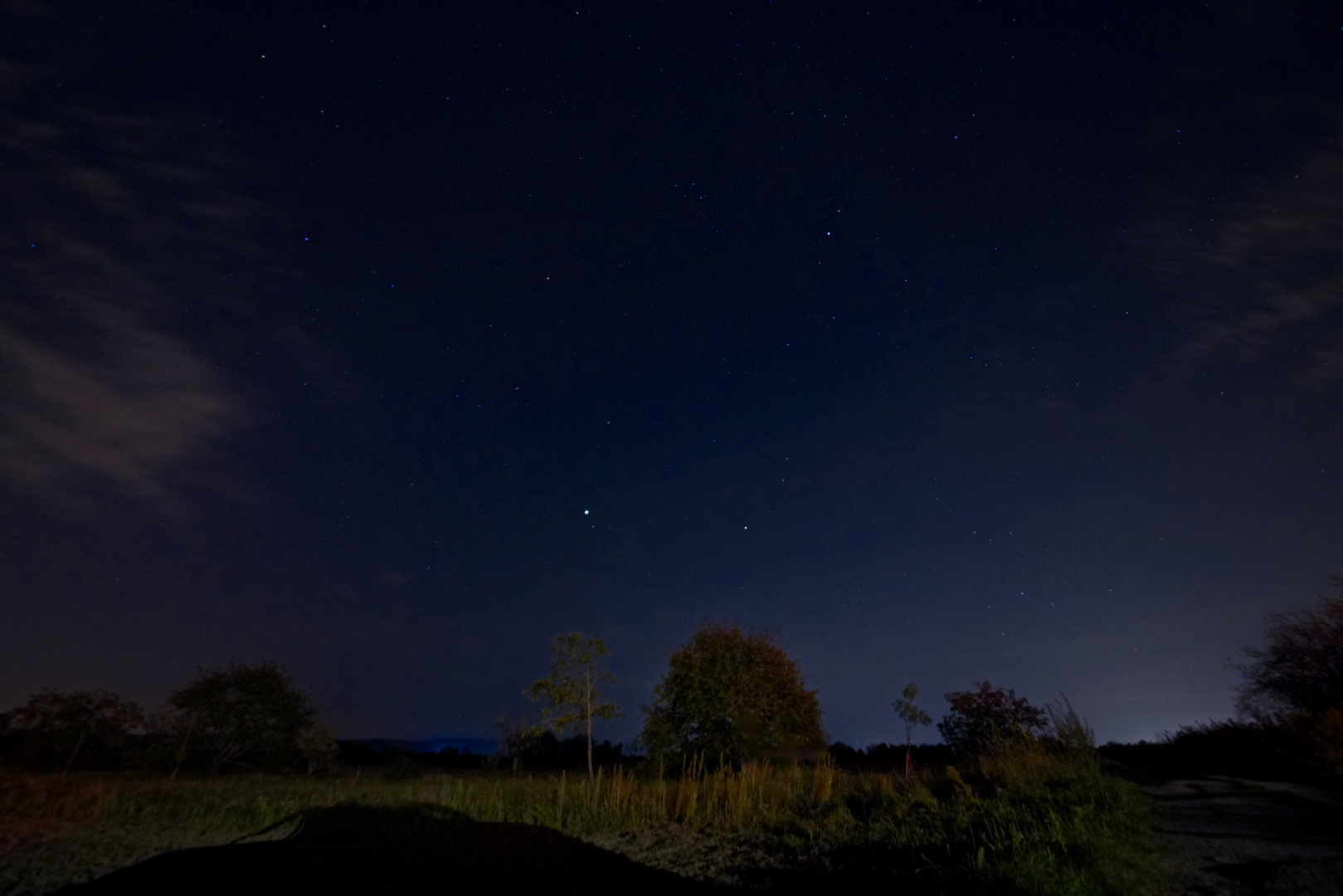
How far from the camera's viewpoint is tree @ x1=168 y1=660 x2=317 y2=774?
2561 cm

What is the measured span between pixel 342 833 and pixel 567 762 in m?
28.9

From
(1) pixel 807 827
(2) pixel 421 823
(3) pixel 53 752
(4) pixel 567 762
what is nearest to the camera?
(1) pixel 807 827

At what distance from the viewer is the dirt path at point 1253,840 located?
17.6 feet

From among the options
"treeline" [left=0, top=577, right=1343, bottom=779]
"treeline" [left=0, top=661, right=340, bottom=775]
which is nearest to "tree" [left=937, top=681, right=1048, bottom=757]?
"treeline" [left=0, top=577, right=1343, bottom=779]

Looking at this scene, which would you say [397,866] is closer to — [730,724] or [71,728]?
[730,724]

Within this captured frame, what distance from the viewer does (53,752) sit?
881 inches

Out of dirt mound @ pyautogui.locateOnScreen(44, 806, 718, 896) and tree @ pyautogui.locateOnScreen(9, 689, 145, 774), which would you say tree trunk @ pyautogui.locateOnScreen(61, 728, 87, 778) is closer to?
tree @ pyautogui.locateOnScreen(9, 689, 145, 774)

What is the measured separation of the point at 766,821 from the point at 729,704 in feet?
23.8

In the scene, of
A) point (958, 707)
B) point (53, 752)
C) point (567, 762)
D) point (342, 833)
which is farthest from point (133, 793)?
point (567, 762)

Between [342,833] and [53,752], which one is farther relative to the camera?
[53,752]

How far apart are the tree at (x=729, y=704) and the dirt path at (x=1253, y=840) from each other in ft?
32.5

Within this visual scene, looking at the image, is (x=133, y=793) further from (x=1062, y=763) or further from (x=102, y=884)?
(x=1062, y=763)

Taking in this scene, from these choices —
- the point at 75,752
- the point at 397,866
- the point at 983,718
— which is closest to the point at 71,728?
the point at 75,752

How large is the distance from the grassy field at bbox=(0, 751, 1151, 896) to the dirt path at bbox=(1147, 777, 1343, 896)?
0.42m
